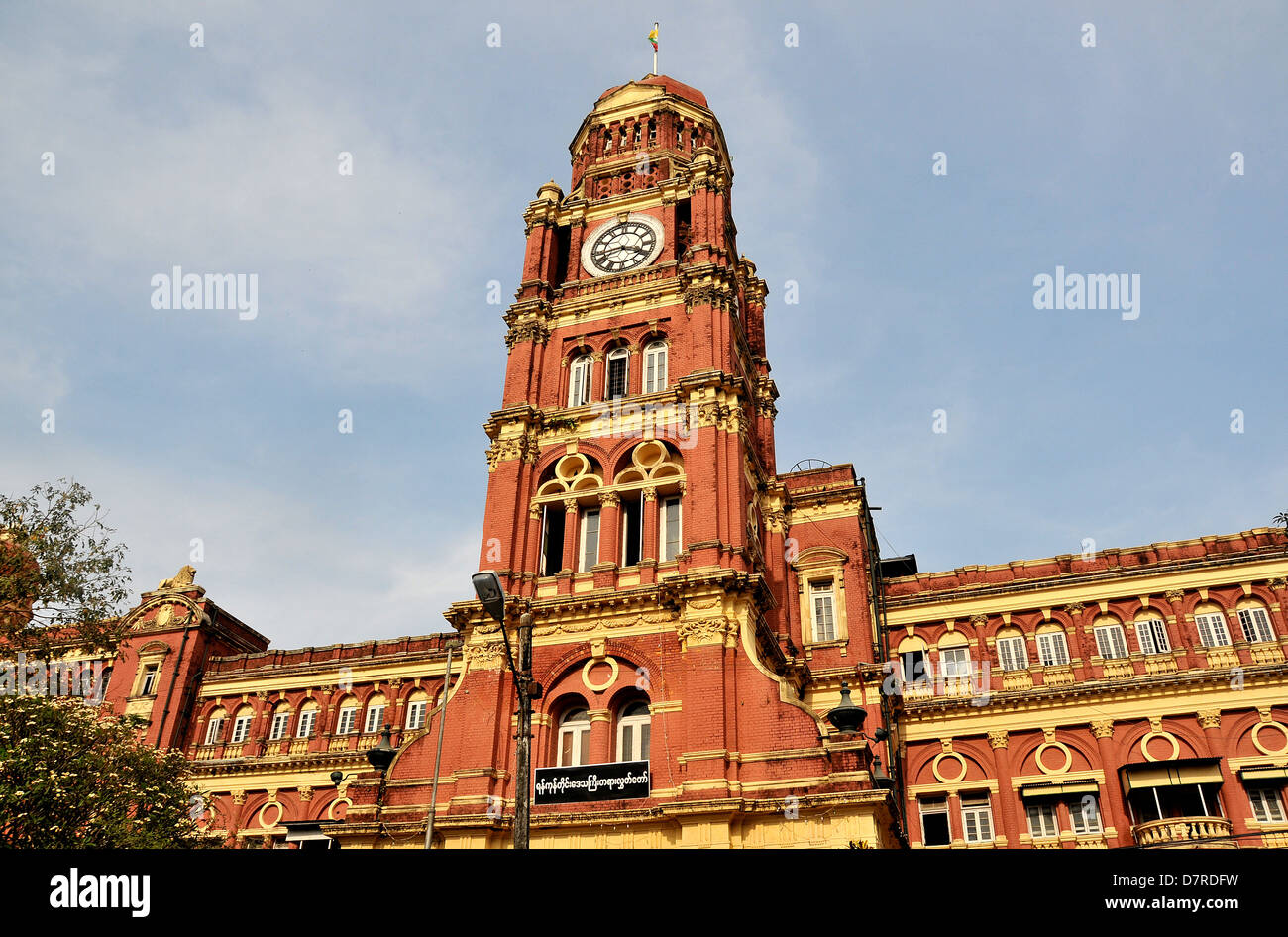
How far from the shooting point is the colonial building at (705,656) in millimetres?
26672

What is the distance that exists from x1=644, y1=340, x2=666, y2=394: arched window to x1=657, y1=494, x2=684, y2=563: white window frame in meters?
4.54

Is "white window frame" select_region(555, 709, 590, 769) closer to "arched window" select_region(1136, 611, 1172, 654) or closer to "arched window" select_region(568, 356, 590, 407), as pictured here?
"arched window" select_region(568, 356, 590, 407)

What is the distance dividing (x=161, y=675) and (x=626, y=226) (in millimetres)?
31108

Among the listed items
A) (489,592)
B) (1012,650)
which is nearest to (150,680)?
(489,592)

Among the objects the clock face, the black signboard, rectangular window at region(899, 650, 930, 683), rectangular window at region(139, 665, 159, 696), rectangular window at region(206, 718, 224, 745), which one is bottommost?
the black signboard

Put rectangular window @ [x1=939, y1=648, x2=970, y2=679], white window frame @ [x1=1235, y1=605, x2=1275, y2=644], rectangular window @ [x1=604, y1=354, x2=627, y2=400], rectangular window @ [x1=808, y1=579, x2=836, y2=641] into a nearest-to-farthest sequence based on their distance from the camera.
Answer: white window frame @ [x1=1235, y1=605, x2=1275, y2=644] → rectangular window @ [x1=604, y1=354, x2=627, y2=400] → rectangular window @ [x1=808, y1=579, x2=836, y2=641] → rectangular window @ [x1=939, y1=648, x2=970, y2=679]

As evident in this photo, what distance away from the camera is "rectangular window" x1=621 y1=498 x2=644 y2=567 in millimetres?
31406

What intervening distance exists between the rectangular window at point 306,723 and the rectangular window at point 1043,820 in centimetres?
3124

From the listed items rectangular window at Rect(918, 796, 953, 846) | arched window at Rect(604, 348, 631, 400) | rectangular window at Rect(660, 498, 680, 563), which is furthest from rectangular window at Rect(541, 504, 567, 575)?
rectangular window at Rect(918, 796, 953, 846)

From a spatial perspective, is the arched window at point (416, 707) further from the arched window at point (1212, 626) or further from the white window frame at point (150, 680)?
the arched window at point (1212, 626)

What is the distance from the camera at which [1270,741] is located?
106ft

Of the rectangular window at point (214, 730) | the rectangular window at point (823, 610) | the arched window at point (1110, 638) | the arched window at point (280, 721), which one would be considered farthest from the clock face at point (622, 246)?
the rectangular window at point (214, 730)
